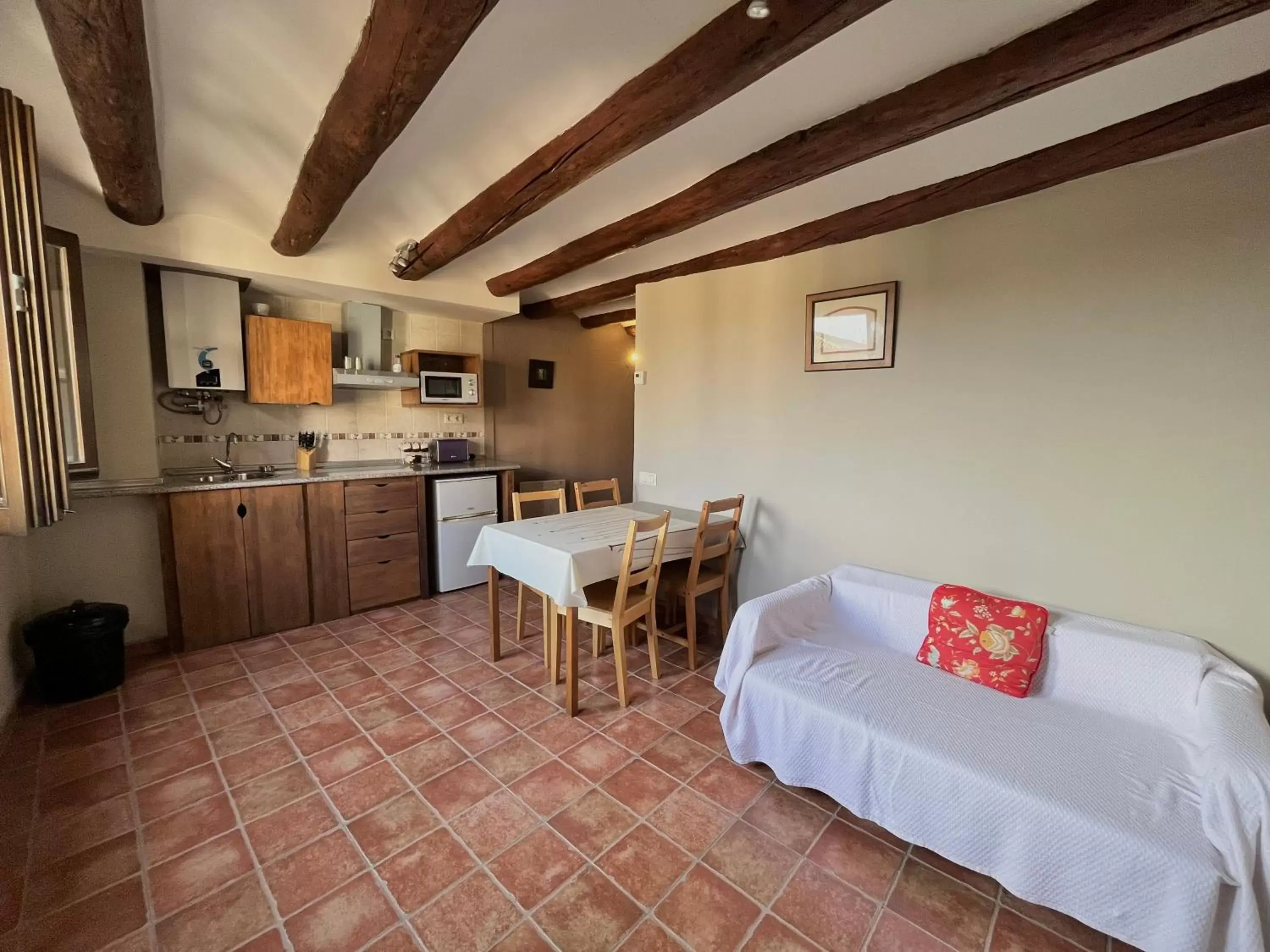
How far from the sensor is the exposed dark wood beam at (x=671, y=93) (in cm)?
128

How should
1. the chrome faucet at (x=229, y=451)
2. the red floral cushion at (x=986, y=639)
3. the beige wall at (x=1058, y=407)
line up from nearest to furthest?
the beige wall at (x=1058, y=407) < the red floral cushion at (x=986, y=639) < the chrome faucet at (x=229, y=451)

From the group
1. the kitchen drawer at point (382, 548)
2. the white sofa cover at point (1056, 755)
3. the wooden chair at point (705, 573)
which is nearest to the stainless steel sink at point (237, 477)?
the kitchen drawer at point (382, 548)

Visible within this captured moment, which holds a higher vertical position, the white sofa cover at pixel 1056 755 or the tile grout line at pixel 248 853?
the white sofa cover at pixel 1056 755

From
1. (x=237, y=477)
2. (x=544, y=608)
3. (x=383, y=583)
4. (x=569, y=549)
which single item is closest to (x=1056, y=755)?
(x=569, y=549)

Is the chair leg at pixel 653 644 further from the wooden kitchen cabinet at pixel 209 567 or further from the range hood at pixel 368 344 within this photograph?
the range hood at pixel 368 344

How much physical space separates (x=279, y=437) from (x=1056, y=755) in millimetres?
4495

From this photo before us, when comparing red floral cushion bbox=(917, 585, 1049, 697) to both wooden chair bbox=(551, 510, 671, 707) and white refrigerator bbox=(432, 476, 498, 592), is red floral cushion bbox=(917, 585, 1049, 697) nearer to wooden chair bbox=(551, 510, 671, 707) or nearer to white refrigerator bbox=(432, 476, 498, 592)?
wooden chair bbox=(551, 510, 671, 707)

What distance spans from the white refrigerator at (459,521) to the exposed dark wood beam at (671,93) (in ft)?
6.47

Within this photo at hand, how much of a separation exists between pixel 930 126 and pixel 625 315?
362 centimetres

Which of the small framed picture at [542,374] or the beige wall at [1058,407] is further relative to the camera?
the small framed picture at [542,374]

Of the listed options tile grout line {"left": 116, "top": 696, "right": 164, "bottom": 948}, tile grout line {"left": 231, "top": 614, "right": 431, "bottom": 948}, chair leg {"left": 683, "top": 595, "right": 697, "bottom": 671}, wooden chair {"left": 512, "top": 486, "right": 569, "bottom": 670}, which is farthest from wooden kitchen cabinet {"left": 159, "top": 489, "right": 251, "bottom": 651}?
chair leg {"left": 683, "top": 595, "right": 697, "bottom": 671}

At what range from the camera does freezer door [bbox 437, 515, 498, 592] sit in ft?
12.8

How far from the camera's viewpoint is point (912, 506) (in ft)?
8.42

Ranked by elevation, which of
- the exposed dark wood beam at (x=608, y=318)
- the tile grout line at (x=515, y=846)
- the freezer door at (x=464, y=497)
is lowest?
the tile grout line at (x=515, y=846)
